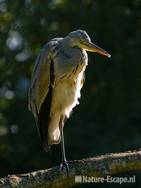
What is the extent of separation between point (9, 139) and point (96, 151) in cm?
166

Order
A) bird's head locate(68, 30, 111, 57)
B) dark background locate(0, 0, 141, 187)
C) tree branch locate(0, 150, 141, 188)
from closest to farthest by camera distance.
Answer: tree branch locate(0, 150, 141, 188) < bird's head locate(68, 30, 111, 57) < dark background locate(0, 0, 141, 187)

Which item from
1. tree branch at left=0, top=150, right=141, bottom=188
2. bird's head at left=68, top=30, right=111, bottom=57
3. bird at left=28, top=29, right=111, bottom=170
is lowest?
tree branch at left=0, top=150, right=141, bottom=188

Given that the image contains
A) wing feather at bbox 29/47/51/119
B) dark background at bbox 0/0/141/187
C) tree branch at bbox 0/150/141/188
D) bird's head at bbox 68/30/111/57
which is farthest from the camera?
dark background at bbox 0/0/141/187

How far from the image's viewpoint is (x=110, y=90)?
1588 cm

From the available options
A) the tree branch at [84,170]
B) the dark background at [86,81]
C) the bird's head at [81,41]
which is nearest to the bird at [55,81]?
the bird's head at [81,41]

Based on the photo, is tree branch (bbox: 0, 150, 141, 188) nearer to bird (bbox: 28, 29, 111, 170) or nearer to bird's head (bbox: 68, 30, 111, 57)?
bird (bbox: 28, 29, 111, 170)

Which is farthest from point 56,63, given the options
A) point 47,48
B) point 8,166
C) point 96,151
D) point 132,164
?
point 8,166

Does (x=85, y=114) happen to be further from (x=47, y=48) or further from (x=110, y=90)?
(x=47, y=48)

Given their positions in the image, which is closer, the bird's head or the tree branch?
the tree branch

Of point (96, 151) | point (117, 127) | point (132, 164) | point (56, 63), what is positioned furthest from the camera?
point (117, 127)

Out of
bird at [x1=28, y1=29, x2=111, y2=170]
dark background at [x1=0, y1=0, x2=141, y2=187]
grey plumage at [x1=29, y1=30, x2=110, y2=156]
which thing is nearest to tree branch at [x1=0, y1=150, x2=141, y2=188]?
bird at [x1=28, y1=29, x2=111, y2=170]

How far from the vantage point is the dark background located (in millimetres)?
14664

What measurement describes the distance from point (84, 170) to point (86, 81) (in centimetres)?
905

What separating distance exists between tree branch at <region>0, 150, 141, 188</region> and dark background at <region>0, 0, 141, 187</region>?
7317mm
